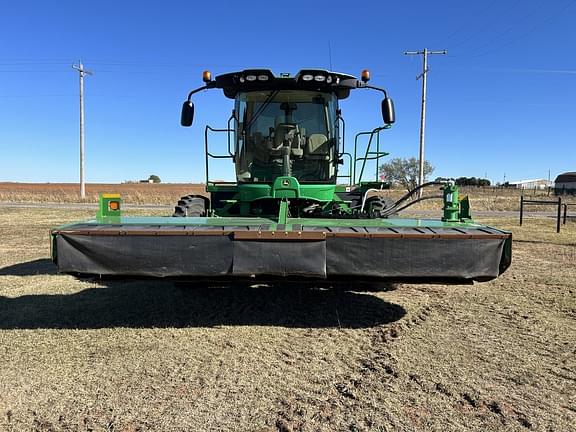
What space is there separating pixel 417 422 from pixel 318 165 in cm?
357

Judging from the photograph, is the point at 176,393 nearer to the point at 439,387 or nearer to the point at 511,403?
the point at 439,387

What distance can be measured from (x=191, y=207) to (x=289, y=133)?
1435 mm

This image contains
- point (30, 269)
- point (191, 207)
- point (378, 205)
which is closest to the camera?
point (191, 207)

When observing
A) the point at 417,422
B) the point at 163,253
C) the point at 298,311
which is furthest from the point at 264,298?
the point at 417,422

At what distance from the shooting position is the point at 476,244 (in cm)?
363

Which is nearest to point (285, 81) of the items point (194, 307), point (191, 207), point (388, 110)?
point (388, 110)

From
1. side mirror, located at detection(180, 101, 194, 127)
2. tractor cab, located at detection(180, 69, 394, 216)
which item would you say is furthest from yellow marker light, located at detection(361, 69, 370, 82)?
side mirror, located at detection(180, 101, 194, 127)

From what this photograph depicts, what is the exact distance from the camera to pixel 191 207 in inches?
221

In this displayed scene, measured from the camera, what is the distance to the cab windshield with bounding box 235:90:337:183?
556cm

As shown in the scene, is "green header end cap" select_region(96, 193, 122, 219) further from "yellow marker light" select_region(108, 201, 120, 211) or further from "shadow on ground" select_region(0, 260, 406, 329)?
"shadow on ground" select_region(0, 260, 406, 329)

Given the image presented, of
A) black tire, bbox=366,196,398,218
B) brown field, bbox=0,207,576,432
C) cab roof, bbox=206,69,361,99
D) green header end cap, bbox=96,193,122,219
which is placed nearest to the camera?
brown field, bbox=0,207,576,432

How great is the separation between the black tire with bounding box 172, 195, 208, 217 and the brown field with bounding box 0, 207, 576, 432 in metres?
0.89

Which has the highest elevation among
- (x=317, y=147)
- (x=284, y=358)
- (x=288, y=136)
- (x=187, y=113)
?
(x=187, y=113)

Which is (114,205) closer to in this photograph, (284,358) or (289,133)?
(289,133)
